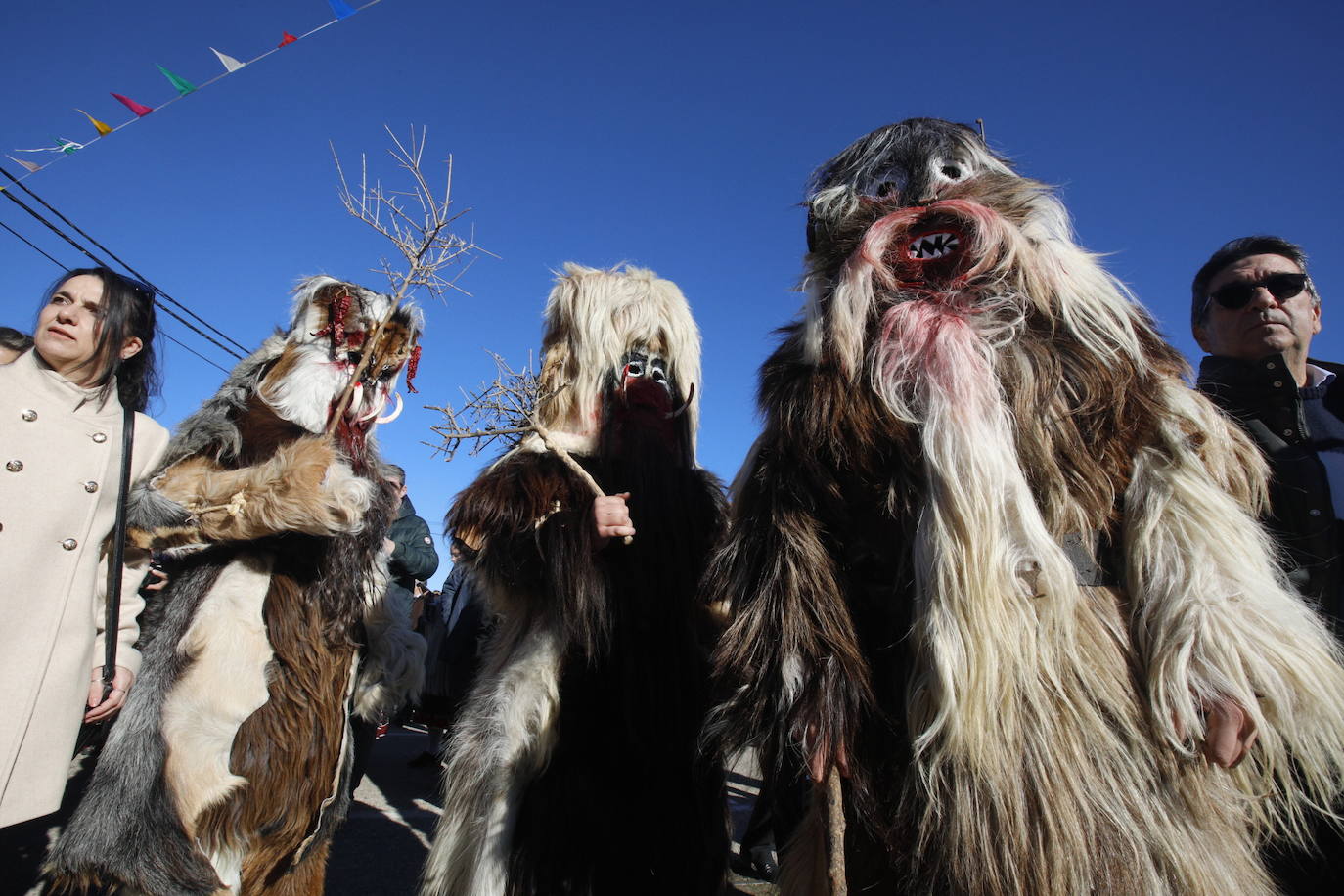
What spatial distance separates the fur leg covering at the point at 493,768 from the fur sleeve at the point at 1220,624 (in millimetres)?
1455

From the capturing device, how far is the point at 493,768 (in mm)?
1935

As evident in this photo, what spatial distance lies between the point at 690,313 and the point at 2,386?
2.06 meters

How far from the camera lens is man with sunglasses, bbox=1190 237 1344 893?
168cm

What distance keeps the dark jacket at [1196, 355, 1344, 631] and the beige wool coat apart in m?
2.90

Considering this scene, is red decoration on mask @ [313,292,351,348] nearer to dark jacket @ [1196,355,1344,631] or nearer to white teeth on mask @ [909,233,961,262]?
white teeth on mask @ [909,233,961,262]

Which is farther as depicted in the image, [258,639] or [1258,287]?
[258,639]

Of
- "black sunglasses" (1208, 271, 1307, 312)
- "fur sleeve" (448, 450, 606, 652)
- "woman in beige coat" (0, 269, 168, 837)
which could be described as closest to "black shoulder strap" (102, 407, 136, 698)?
"woman in beige coat" (0, 269, 168, 837)

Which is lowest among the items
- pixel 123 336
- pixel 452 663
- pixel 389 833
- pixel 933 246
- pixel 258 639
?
pixel 389 833

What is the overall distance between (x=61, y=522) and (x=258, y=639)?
23.2 inches

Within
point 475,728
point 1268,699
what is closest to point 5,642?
point 475,728

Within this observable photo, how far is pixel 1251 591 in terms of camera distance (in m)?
1.26

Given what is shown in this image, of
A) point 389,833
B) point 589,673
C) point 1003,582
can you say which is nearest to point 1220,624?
point 1003,582

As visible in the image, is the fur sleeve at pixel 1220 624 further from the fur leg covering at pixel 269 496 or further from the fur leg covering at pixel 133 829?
the fur leg covering at pixel 133 829

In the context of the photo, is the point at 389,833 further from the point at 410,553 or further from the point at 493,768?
the point at 493,768
